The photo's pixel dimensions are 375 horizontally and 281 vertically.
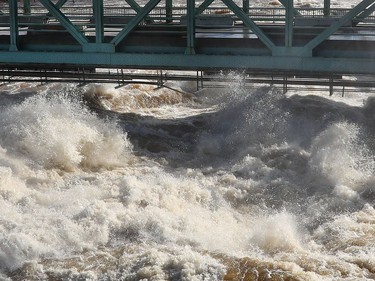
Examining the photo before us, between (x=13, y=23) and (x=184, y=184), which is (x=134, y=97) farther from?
(x=184, y=184)

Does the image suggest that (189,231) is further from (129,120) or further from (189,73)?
(189,73)

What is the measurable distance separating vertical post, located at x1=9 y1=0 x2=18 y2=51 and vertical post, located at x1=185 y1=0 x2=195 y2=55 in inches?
167

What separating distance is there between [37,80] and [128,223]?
8.82 metres

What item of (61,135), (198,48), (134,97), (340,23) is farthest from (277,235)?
(134,97)

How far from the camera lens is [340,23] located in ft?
59.0

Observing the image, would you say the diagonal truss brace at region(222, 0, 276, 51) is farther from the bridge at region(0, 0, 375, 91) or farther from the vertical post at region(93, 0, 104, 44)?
the vertical post at region(93, 0, 104, 44)

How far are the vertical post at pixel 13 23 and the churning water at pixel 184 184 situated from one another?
1.80 meters

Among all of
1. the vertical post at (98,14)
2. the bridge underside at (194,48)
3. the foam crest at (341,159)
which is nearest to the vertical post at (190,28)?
the bridge underside at (194,48)

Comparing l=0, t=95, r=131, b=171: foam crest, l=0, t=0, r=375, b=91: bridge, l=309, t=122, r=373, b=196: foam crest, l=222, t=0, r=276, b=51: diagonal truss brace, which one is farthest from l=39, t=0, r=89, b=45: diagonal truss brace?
l=309, t=122, r=373, b=196: foam crest

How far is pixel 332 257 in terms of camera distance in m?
14.2

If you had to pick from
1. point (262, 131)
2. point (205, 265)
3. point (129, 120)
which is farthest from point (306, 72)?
point (205, 265)

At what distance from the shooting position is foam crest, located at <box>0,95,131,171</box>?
19297 mm

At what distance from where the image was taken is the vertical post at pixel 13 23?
19.6 meters

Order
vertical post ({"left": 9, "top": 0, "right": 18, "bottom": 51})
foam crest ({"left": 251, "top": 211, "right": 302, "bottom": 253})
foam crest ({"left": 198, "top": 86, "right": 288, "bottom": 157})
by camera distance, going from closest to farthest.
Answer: foam crest ({"left": 251, "top": 211, "right": 302, "bottom": 253}), vertical post ({"left": 9, "top": 0, "right": 18, "bottom": 51}), foam crest ({"left": 198, "top": 86, "right": 288, "bottom": 157})
